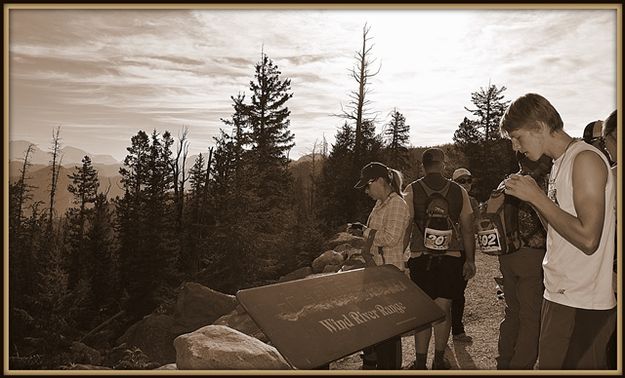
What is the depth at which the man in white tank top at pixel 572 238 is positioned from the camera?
2213 millimetres

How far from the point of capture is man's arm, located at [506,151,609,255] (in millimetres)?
2186

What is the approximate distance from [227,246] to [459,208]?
55.0 ft

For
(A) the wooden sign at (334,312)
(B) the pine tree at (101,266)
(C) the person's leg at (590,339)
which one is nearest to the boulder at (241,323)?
(A) the wooden sign at (334,312)

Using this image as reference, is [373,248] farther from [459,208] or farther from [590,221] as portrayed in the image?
[590,221]

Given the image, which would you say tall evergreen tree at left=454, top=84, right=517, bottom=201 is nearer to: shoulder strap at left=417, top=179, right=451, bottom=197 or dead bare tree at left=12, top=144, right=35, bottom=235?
shoulder strap at left=417, top=179, right=451, bottom=197

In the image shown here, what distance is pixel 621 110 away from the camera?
2545 millimetres

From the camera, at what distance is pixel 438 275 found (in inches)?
178

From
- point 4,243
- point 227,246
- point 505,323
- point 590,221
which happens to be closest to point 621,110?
point 590,221

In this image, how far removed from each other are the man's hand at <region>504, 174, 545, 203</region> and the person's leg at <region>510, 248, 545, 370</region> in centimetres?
168

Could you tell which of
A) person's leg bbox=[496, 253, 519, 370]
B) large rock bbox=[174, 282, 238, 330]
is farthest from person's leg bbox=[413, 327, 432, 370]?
large rock bbox=[174, 282, 238, 330]

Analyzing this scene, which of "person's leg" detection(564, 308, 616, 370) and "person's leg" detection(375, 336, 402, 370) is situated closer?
"person's leg" detection(564, 308, 616, 370)

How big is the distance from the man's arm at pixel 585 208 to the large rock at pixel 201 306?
14928mm

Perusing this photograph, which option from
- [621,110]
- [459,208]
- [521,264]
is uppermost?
[621,110]

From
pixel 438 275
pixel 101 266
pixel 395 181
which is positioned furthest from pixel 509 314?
pixel 101 266
